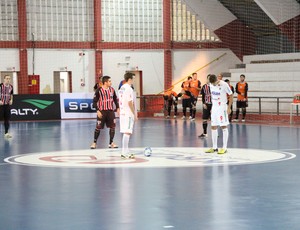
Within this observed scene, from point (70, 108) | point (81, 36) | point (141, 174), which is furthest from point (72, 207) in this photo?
point (81, 36)

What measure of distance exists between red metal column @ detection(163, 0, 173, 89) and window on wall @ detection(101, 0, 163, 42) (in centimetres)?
26

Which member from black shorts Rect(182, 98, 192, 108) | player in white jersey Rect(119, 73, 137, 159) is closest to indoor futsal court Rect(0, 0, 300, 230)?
player in white jersey Rect(119, 73, 137, 159)

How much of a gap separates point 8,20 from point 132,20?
6962 millimetres

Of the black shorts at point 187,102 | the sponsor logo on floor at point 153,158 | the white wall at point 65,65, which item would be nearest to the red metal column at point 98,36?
the white wall at point 65,65

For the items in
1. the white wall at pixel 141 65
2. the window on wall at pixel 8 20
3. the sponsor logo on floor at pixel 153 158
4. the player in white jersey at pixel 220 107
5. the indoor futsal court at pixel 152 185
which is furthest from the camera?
the white wall at pixel 141 65

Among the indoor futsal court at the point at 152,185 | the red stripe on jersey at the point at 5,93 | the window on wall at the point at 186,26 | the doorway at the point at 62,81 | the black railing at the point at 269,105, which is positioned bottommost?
the indoor futsal court at the point at 152,185

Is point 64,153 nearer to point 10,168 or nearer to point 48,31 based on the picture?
point 10,168

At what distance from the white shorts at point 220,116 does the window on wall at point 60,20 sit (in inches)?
882

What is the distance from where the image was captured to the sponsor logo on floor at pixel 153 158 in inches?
599

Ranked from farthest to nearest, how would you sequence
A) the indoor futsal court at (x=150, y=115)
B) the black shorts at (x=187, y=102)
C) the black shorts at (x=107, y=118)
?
1. the black shorts at (x=187, y=102)
2. the black shorts at (x=107, y=118)
3. the indoor futsal court at (x=150, y=115)

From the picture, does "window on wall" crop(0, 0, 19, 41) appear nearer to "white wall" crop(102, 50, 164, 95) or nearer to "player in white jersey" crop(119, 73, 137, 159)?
"white wall" crop(102, 50, 164, 95)

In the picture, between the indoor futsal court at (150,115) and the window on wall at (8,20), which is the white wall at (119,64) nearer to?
the indoor futsal court at (150,115)

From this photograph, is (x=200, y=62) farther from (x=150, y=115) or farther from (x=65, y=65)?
(x=65, y=65)

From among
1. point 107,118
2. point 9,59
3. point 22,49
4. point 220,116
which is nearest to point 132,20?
point 22,49
